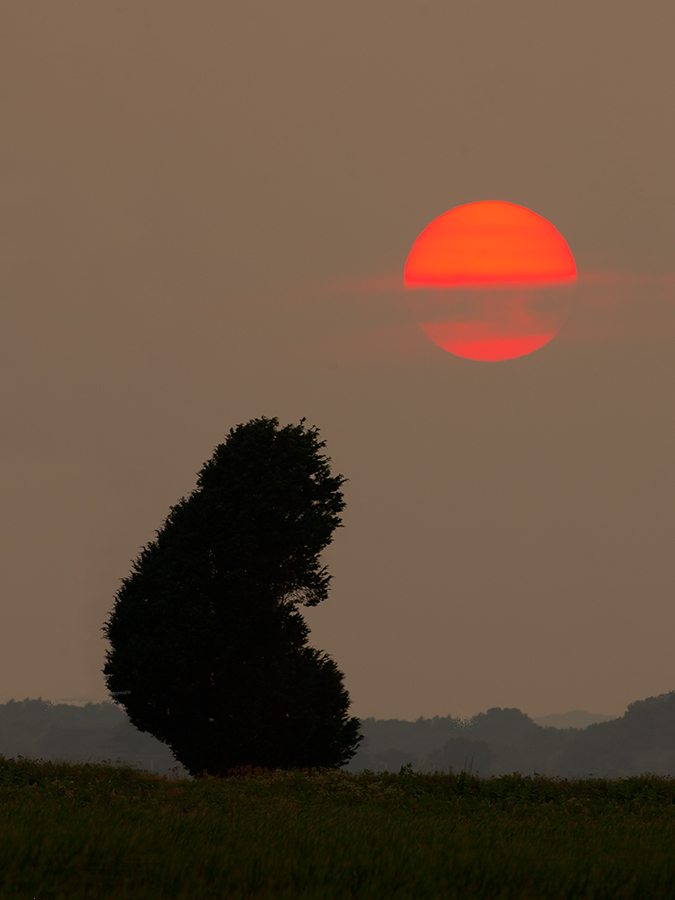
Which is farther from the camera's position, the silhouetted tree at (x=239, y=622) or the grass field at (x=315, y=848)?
the silhouetted tree at (x=239, y=622)

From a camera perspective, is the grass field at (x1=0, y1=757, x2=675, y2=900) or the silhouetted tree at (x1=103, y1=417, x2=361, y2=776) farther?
the silhouetted tree at (x1=103, y1=417, x2=361, y2=776)

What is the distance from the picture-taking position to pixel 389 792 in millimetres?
28703

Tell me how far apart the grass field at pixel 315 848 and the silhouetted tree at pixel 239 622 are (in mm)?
8801

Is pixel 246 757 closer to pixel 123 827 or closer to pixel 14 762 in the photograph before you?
pixel 14 762

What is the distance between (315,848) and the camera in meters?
19.0

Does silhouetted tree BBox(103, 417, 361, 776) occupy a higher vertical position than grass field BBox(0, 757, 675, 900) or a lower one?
higher

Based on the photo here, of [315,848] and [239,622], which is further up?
[239,622]

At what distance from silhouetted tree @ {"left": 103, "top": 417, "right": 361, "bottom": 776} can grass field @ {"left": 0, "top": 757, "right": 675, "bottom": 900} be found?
8801 millimetres

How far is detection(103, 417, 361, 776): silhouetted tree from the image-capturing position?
36.5 m

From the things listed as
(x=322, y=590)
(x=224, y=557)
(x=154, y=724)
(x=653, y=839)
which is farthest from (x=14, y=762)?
(x=653, y=839)

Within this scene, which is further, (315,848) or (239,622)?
(239,622)

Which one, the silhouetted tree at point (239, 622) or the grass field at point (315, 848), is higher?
the silhouetted tree at point (239, 622)

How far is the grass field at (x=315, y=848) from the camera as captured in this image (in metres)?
17.0

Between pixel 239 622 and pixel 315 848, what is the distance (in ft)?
59.7
